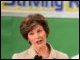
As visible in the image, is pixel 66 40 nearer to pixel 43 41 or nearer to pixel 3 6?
pixel 43 41

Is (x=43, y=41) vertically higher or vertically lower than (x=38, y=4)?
lower

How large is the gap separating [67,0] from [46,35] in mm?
429

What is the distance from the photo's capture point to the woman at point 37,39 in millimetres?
5145

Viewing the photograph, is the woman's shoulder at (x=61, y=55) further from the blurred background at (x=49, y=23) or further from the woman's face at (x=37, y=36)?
the woman's face at (x=37, y=36)

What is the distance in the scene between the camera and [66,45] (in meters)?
5.18

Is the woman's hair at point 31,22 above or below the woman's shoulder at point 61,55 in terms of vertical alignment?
above

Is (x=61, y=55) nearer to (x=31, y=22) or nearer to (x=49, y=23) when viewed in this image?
(x=49, y=23)

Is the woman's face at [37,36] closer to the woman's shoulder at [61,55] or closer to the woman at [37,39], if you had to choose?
the woman at [37,39]

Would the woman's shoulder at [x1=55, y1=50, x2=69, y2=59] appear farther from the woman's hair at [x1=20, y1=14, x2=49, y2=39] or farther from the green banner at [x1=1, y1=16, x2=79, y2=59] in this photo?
the woman's hair at [x1=20, y1=14, x2=49, y2=39]

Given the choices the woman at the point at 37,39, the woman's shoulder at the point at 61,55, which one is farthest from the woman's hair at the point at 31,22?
the woman's shoulder at the point at 61,55

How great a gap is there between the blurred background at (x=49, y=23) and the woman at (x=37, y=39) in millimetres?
42

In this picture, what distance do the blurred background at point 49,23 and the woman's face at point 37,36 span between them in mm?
58

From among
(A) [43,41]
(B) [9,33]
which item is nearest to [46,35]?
(A) [43,41]

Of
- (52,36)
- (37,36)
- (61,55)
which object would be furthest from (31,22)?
(61,55)
